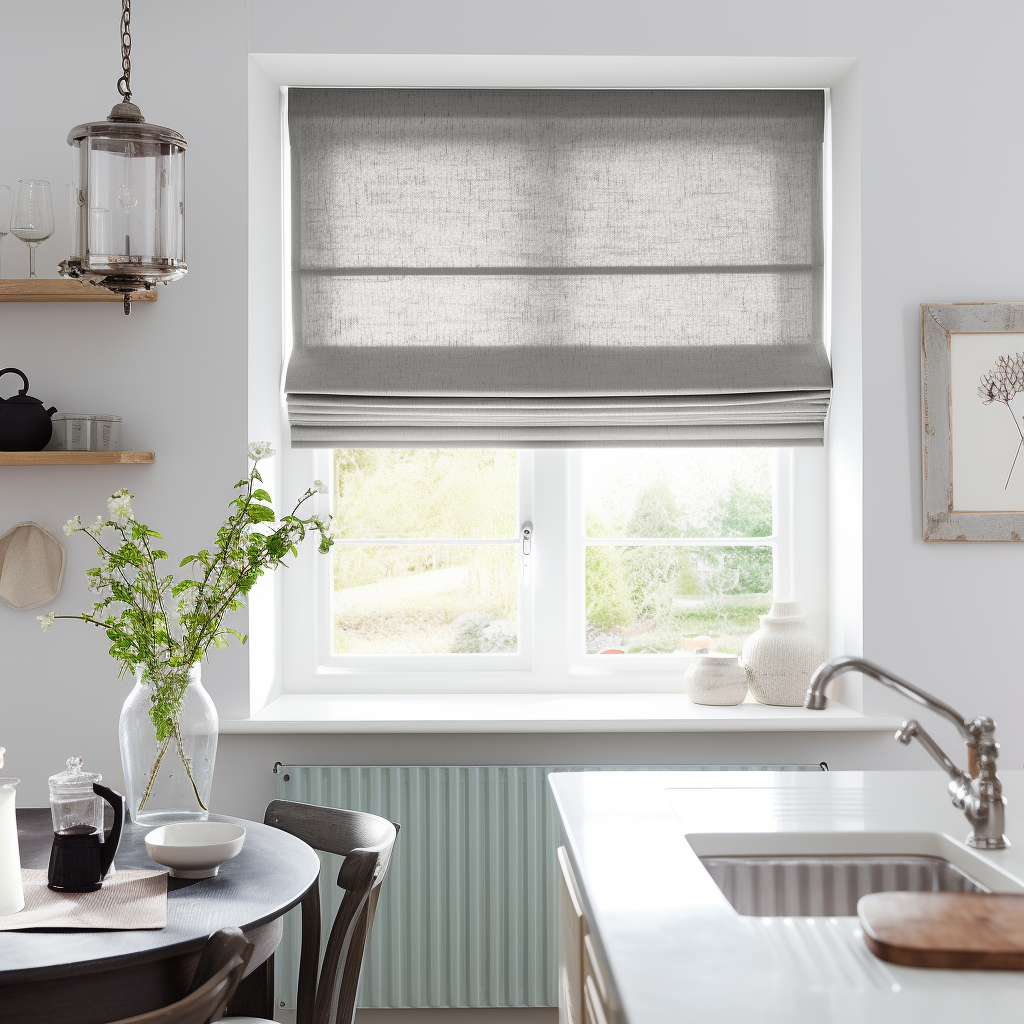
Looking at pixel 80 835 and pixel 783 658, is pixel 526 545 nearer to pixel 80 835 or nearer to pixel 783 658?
pixel 783 658

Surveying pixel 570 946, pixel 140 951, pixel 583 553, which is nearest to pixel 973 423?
pixel 583 553

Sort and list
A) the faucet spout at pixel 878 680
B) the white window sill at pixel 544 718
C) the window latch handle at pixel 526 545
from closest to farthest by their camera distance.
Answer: the faucet spout at pixel 878 680
the white window sill at pixel 544 718
the window latch handle at pixel 526 545

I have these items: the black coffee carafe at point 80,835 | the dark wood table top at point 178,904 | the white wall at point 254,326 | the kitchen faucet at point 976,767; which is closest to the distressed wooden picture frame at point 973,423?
the white wall at point 254,326

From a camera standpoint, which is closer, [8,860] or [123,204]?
[8,860]

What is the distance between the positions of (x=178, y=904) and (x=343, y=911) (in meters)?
0.27

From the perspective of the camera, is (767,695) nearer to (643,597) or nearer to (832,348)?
(643,597)

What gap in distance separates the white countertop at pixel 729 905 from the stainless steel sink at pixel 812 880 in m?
0.02

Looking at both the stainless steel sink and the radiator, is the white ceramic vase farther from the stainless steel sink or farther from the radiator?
the stainless steel sink

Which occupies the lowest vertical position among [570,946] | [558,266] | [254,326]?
[570,946]

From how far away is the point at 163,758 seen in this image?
1765 mm

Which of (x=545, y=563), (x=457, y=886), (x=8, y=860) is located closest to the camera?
(x=8, y=860)

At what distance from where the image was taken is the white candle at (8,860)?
137 centimetres

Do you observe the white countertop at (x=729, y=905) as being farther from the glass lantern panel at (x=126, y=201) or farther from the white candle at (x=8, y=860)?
the glass lantern panel at (x=126, y=201)

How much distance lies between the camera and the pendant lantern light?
1754 millimetres
